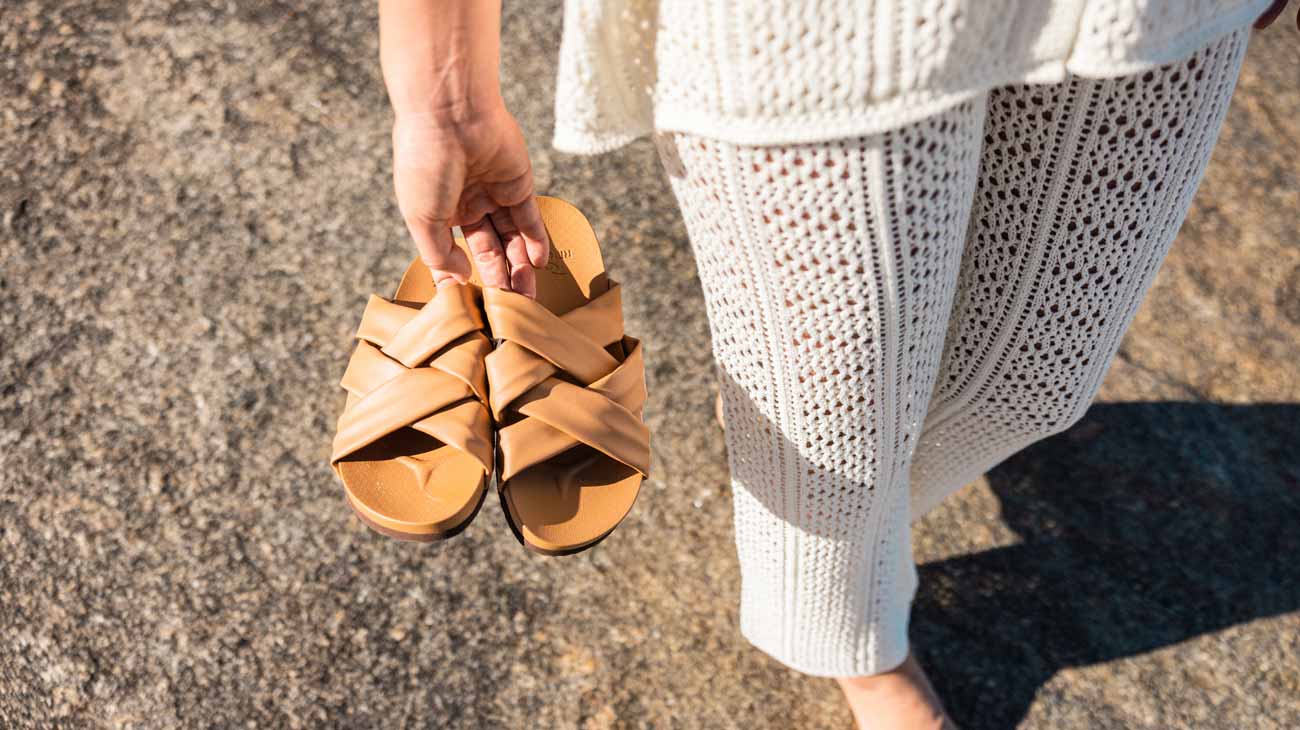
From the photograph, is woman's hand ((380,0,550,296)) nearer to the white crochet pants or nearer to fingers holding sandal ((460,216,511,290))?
fingers holding sandal ((460,216,511,290))

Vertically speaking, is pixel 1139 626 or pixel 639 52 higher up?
pixel 639 52

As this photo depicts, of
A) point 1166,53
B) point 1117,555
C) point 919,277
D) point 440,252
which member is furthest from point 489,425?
point 1117,555

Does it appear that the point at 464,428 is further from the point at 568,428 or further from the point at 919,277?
the point at 919,277

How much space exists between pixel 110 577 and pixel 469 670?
53 cm

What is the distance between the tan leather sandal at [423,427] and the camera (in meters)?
0.96

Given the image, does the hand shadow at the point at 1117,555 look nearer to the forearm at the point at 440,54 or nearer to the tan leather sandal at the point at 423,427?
the tan leather sandal at the point at 423,427

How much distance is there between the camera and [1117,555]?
1600mm

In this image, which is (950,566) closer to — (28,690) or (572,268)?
(572,268)

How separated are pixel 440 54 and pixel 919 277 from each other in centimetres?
40

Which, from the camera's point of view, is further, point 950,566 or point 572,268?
point 950,566

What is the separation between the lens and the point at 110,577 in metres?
1.45

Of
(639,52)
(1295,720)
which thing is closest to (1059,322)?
(639,52)

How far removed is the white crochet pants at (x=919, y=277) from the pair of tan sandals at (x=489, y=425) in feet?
0.44

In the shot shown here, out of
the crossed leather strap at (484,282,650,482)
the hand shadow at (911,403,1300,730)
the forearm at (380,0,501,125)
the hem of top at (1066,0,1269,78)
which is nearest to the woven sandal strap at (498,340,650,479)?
the crossed leather strap at (484,282,650,482)
